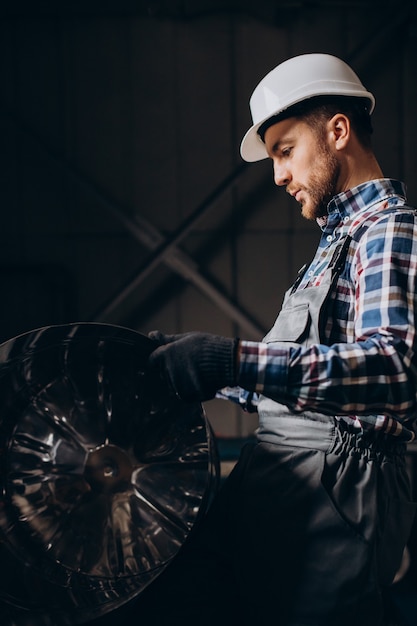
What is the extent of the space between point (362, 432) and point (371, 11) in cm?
272

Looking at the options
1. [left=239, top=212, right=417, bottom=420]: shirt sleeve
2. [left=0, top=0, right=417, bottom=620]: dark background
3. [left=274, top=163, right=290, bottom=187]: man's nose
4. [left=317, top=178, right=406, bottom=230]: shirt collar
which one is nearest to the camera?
[left=239, top=212, right=417, bottom=420]: shirt sleeve

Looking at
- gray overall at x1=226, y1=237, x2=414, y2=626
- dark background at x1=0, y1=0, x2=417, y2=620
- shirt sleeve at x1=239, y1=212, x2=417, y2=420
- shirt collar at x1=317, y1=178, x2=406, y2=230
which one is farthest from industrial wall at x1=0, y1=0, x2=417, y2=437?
shirt sleeve at x1=239, y1=212, x2=417, y2=420

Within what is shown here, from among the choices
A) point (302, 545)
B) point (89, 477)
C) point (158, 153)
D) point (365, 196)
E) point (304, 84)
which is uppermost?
point (158, 153)

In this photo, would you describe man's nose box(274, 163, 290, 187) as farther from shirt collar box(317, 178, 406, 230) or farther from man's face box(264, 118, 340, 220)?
shirt collar box(317, 178, 406, 230)

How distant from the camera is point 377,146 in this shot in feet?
10.6

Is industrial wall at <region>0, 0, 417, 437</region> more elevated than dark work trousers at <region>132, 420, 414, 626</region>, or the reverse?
industrial wall at <region>0, 0, 417, 437</region>

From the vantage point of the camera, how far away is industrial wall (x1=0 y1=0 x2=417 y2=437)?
3.18 meters

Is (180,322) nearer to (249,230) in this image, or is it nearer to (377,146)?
(249,230)

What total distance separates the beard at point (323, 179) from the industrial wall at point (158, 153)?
1.82m

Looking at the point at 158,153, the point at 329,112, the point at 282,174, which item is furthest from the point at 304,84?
the point at 158,153

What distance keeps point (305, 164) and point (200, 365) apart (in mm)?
568

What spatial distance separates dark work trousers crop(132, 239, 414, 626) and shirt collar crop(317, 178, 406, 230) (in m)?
0.15

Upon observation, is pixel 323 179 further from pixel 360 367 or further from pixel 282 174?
pixel 360 367

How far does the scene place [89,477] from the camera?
3.86ft
